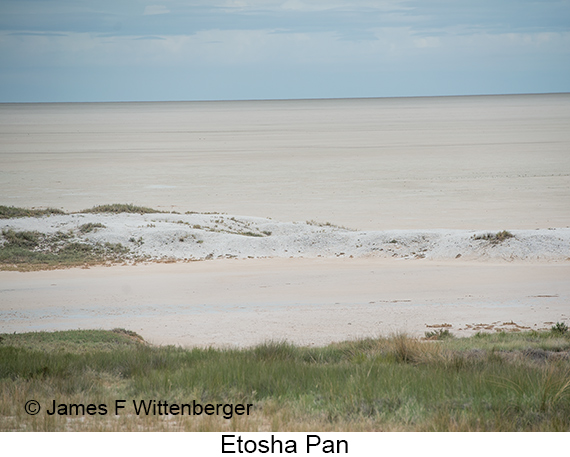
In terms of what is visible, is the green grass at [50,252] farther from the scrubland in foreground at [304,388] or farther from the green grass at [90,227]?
the scrubland in foreground at [304,388]

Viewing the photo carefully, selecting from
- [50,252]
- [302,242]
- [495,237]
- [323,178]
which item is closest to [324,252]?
[302,242]

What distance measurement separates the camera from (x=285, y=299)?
14.7 metres

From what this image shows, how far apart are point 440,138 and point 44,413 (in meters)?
86.6

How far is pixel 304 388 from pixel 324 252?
13.8 meters

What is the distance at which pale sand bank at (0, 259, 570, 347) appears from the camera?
12305 millimetres

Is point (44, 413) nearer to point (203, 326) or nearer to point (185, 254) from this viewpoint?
point (203, 326)

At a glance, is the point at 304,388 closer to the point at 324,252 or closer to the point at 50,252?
the point at 324,252

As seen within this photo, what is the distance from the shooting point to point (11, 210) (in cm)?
2286

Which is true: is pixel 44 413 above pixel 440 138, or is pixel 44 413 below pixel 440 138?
below

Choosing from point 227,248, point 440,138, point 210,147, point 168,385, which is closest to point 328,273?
point 227,248

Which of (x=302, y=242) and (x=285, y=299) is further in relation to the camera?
(x=302, y=242)

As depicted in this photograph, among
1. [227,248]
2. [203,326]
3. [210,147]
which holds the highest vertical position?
[210,147]

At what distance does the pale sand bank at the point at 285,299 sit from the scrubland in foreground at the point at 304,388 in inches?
141

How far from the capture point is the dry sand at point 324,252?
1295cm
